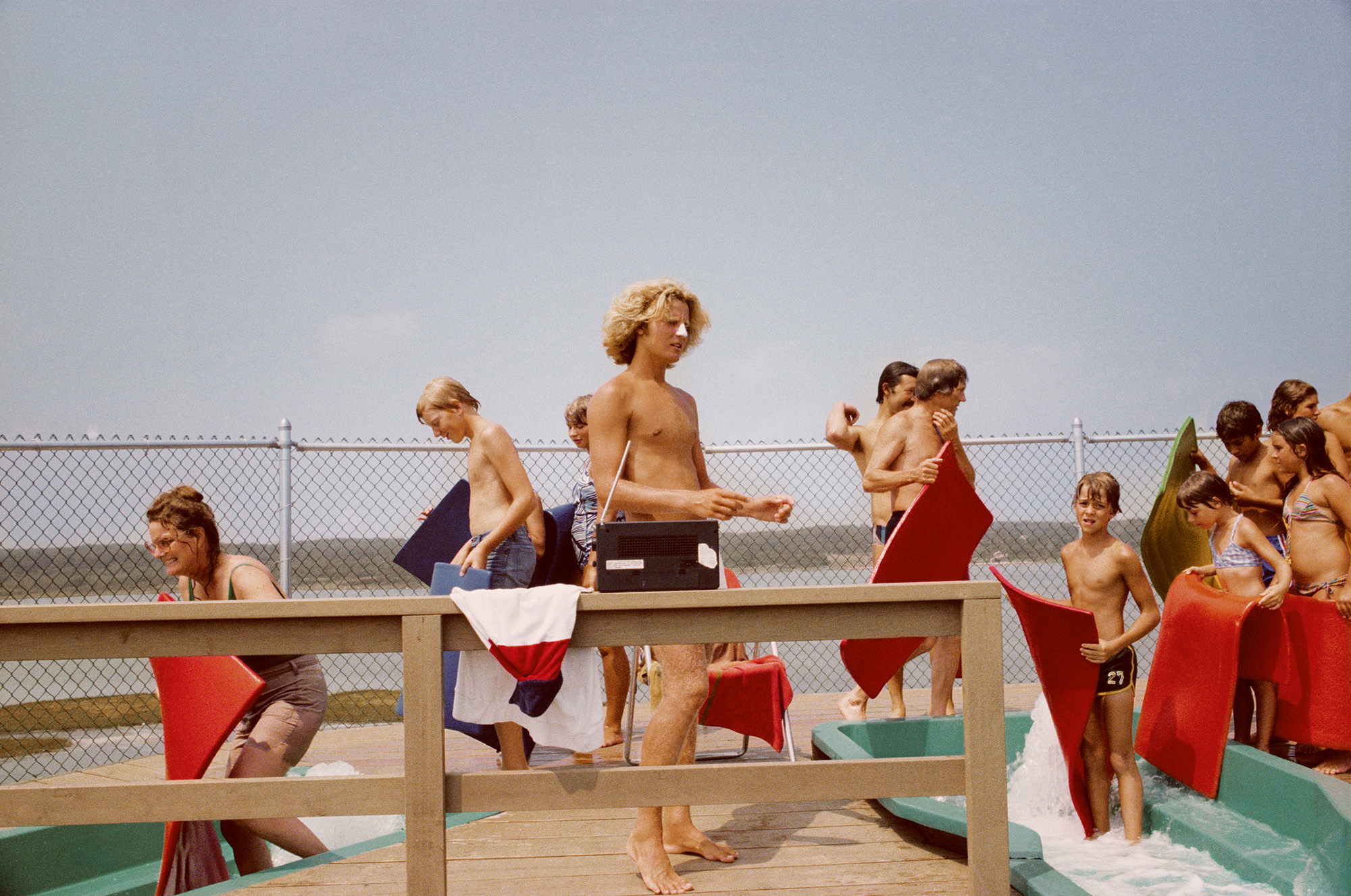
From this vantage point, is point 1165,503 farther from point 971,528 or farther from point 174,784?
point 174,784

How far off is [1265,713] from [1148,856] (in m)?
1.02

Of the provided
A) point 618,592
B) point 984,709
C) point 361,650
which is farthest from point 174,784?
point 984,709

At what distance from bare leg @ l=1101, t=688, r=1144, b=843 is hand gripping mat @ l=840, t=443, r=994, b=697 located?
687 millimetres

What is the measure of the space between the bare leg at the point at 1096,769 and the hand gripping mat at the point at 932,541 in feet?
2.24

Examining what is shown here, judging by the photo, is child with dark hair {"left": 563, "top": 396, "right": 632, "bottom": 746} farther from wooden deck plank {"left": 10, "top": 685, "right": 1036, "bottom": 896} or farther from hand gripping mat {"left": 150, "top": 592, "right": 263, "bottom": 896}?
hand gripping mat {"left": 150, "top": 592, "right": 263, "bottom": 896}

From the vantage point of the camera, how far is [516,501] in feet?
14.0

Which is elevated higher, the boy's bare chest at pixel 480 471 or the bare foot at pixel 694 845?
the boy's bare chest at pixel 480 471

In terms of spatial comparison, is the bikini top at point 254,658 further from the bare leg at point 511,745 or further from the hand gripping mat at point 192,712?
the bare leg at point 511,745

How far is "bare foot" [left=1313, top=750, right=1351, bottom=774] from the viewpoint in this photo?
157 inches

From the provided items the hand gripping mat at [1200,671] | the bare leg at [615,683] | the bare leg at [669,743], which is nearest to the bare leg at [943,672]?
the hand gripping mat at [1200,671]

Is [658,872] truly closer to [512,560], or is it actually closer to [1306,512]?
[512,560]

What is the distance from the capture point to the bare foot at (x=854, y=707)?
16.4ft

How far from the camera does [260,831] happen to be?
10.4 ft

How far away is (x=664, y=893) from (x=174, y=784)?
130 centimetres
